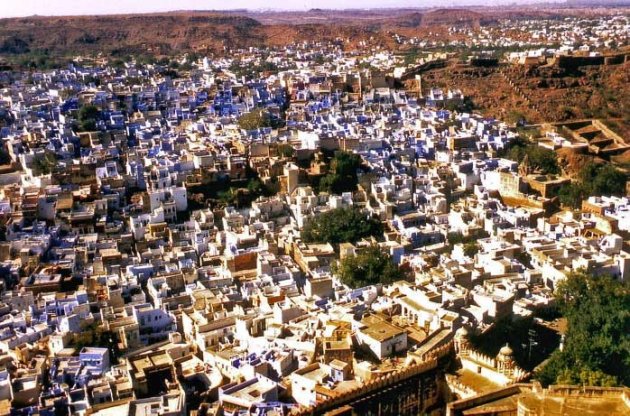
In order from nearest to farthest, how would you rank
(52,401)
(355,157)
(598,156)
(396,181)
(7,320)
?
(52,401), (7,320), (396,181), (355,157), (598,156)

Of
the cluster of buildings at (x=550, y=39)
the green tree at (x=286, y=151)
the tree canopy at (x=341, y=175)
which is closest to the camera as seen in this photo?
the tree canopy at (x=341, y=175)

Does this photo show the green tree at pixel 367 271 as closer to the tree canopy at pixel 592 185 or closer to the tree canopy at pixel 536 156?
the tree canopy at pixel 592 185

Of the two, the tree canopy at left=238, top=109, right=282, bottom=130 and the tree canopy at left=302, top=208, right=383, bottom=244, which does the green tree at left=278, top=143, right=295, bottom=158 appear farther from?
the tree canopy at left=302, top=208, right=383, bottom=244

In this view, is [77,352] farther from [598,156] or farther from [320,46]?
[320,46]

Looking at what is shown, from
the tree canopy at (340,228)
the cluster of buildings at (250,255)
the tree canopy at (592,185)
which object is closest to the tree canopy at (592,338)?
the cluster of buildings at (250,255)

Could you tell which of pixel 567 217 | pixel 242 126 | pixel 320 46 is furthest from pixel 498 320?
pixel 320 46

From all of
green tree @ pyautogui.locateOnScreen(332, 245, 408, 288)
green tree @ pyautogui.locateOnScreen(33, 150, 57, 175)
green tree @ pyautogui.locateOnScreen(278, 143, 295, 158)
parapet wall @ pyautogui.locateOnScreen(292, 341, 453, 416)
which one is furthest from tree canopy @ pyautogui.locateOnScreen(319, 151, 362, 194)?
parapet wall @ pyautogui.locateOnScreen(292, 341, 453, 416)
